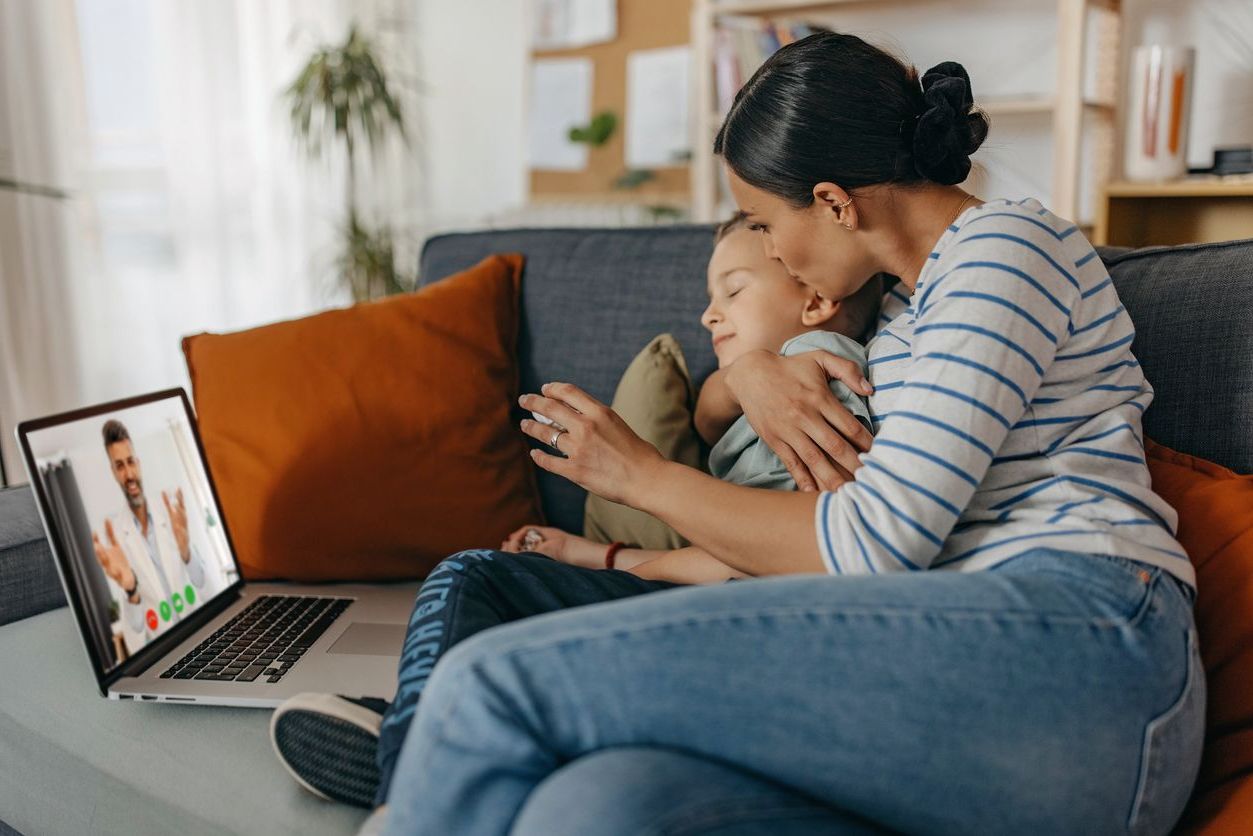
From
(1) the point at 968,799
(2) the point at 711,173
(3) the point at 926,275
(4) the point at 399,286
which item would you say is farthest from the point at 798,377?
(4) the point at 399,286

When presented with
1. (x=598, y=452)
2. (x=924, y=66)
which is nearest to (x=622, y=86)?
(x=924, y=66)

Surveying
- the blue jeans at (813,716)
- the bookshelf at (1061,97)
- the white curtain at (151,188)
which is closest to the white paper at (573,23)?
the bookshelf at (1061,97)

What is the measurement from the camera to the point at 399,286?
135 inches

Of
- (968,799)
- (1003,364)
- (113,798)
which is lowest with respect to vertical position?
(113,798)

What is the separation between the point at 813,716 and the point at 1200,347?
27.4 inches

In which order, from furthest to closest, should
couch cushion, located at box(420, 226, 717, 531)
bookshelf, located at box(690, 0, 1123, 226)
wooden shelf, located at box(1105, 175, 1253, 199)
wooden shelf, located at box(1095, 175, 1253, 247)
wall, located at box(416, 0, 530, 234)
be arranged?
1. wall, located at box(416, 0, 530, 234)
2. bookshelf, located at box(690, 0, 1123, 226)
3. wooden shelf, located at box(1095, 175, 1253, 247)
4. wooden shelf, located at box(1105, 175, 1253, 199)
5. couch cushion, located at box(420, 226, 717, 531)

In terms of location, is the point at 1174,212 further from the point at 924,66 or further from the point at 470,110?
the point at 470,110

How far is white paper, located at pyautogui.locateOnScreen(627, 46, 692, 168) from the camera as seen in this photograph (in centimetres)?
364

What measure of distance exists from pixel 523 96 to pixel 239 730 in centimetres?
332

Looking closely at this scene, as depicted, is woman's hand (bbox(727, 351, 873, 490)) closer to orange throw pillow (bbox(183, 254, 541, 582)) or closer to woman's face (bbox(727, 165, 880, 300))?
woman's face (bbox(727, 165, 880, 300))

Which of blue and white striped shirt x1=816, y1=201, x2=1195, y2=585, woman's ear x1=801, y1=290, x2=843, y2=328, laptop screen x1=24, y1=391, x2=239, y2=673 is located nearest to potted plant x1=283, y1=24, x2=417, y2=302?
laptop screen x1=24, y1=391, x2=239, y2=673

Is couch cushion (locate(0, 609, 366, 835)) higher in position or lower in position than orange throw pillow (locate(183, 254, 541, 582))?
lower

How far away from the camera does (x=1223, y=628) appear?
100cm

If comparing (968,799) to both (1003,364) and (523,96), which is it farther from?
(523,96)
